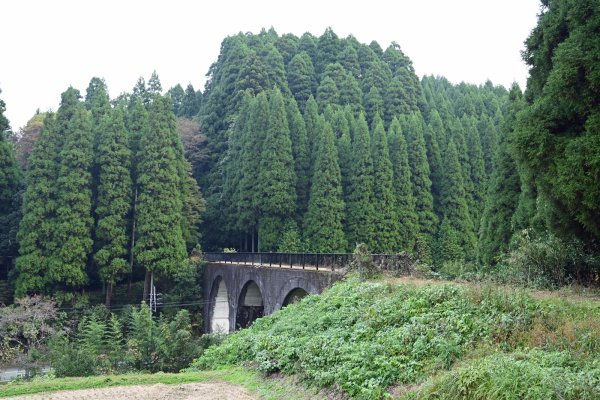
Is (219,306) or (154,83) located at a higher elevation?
(154,83)

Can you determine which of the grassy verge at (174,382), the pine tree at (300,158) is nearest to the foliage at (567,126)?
the grassy verge at (174,382)

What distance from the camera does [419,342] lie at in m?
8.37

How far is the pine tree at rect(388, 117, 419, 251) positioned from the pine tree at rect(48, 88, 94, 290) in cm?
2067

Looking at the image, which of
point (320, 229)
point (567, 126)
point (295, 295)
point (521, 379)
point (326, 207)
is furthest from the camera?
point (326, 207)

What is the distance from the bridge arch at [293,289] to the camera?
18106mm

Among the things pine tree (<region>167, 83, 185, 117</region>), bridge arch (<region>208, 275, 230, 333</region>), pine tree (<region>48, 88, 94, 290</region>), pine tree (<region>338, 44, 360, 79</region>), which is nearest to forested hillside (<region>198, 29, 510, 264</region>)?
pine tree (<region>338, 44, 360, 79</region>)

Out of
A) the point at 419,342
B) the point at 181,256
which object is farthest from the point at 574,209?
the point at 181,256

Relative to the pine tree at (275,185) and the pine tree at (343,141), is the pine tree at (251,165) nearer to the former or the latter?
the pine tree at (275,185)

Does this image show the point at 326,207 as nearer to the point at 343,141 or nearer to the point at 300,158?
the point at 300,158

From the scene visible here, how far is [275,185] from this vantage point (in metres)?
37.3

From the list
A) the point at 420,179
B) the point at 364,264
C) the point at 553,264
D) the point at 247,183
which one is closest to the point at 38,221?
the point at 247,183

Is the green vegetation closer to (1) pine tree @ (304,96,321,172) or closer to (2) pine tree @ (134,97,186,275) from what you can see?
(2) pine tree @ (134,97,186,275)

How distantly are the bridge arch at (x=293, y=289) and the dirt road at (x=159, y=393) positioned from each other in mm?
7762

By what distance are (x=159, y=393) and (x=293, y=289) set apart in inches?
406
